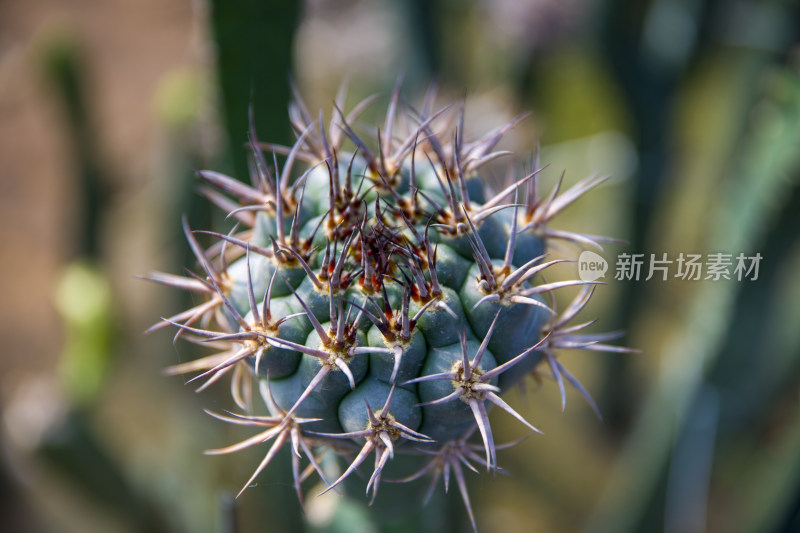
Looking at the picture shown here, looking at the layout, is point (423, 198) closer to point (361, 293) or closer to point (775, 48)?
point (361, 293)

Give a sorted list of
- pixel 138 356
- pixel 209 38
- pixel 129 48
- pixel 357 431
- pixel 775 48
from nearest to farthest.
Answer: pixel 357 431, pixel 209 38, pixel 775 48, pixel 138 356, pixel 129 48

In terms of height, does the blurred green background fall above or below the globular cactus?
below

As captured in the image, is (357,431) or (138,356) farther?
(138,356)

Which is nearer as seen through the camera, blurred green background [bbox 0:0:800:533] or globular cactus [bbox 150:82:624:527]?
globular cactus [bbox 150:82:624:527]

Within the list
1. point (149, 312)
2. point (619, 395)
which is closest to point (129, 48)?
point (149, 312)

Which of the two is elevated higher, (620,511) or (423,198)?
(423,198)
